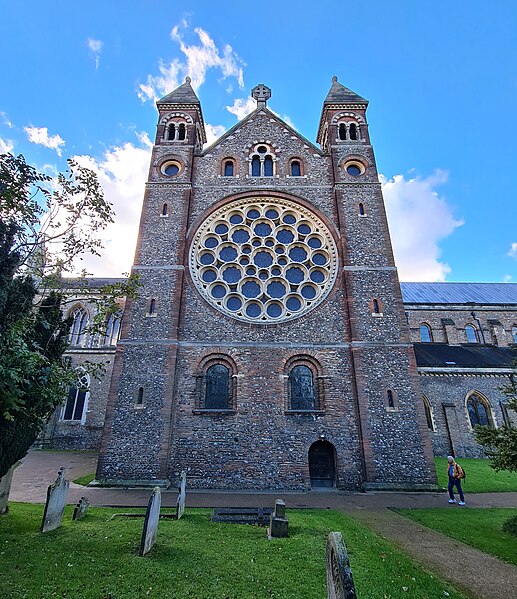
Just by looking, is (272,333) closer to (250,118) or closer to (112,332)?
(250,118)

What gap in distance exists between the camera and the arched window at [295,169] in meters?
21.2

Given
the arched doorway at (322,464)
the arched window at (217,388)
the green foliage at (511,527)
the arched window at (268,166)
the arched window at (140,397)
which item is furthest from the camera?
the arched window at (268,166)

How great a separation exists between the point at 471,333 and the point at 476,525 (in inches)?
1114

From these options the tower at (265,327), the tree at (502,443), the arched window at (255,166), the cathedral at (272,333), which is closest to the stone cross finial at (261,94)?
the cathedral at (272,333)

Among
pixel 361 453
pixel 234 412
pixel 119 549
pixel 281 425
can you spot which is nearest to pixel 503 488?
pixel 361 453

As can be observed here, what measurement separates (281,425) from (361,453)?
3622 mm

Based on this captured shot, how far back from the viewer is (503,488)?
50.5ft

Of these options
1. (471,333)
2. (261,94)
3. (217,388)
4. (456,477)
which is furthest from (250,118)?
(471,333)

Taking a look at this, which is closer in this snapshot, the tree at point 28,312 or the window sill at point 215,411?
the tree at point 28,312

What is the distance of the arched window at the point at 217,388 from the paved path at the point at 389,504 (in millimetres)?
3602

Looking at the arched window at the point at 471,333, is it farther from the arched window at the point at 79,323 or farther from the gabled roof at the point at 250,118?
the arched window at the point at 79,323

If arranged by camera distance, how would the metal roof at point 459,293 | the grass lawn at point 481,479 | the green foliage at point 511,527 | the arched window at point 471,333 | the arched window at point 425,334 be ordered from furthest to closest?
the metal roof at point 459,293, the arched window at point 471,333, the arched window at point 425,334, the grass lawn at point 481,479, the green foliage at point 511,527

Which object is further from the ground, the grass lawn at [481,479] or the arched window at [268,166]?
the arched window at [268,166]

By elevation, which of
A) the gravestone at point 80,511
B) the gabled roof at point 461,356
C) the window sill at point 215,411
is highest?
the gabled roof at point 461,356
